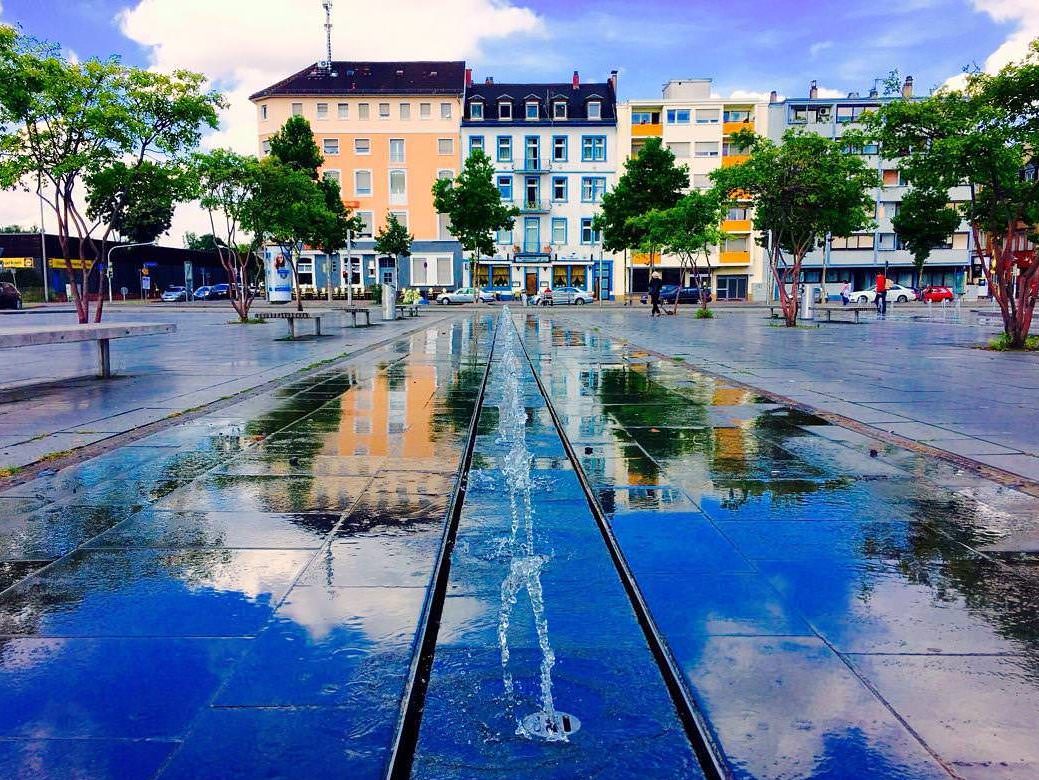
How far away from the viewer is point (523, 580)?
146 inches

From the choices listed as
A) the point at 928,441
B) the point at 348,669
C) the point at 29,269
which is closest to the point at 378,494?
the point at 348,669

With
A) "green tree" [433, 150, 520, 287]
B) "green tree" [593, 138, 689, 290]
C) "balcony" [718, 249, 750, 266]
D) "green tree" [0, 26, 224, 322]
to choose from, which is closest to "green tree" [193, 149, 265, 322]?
"green tree" [0, 26, 224, 322]

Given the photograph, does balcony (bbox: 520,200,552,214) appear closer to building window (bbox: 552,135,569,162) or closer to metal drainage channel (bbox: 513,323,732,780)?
building window (bbox: 552,135,569,162)

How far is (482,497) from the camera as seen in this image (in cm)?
520

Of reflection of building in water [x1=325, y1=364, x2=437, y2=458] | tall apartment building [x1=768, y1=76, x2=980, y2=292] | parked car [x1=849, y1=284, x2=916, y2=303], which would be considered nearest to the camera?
reflection of building in water [x1=325, y1=364, x2=437, y2=458]

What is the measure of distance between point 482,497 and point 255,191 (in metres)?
26.7

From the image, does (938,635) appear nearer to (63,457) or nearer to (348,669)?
(348,669)

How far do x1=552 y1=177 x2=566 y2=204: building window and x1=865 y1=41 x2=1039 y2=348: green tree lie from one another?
170 ft

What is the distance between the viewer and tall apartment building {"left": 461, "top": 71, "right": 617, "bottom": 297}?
67125 mm

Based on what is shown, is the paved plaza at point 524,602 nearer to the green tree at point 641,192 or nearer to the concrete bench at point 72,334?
the concrete bench at point 72,334

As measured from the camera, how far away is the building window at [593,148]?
6738cm

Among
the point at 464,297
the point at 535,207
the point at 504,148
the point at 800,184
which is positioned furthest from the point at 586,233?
the point at 800,184

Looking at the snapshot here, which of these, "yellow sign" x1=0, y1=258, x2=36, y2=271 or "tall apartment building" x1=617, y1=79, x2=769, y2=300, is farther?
"tall apartment building" x1=617, y1=79, x2=769, y2=300

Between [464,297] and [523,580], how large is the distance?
5554cm
